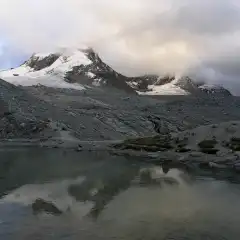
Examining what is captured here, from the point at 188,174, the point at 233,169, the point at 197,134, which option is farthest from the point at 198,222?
the point at 197,134

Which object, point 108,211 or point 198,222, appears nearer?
point 198,222

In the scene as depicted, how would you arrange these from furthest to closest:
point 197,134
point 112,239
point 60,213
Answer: point 197,134 < point 60,213 < point 112,239

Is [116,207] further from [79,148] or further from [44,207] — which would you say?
[79,148]

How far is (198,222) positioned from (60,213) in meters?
12.3

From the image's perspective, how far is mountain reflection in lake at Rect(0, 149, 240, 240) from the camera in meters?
31.8

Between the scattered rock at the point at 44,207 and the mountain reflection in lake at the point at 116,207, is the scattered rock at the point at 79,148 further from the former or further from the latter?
the scattered rock at the point at 44,207

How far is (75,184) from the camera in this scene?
5928 cm

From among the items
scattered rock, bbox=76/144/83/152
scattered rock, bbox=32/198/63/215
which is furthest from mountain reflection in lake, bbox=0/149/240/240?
scattered rock, bbox=76/144/83/152

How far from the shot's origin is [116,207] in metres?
42.4

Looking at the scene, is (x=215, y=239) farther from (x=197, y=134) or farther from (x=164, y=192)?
(x=197, y=134)

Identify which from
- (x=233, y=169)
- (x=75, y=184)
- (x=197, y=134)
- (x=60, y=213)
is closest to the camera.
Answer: (x=60, y=213)

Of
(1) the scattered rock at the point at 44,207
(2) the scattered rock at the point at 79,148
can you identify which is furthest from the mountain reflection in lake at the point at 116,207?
(2) the scattered rock at the point at 79,148

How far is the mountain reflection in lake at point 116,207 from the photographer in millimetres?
31844

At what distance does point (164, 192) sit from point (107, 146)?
9572cm
